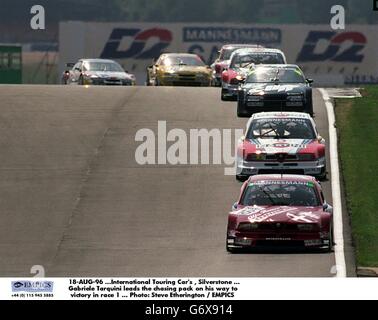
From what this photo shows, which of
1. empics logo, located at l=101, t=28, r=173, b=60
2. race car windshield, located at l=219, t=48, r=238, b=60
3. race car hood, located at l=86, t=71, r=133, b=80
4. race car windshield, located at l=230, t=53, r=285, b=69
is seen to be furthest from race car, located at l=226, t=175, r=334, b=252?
empics logo, located at l=101, t=28, r=173, b=60

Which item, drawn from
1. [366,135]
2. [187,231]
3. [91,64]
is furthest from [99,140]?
[91,64]

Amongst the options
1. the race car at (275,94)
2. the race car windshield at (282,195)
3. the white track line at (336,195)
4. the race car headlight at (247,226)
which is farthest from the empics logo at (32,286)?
the race car at (275,94)

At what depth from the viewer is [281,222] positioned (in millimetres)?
22906

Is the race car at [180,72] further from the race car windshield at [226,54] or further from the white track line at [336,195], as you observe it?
the white track line at [336,195]

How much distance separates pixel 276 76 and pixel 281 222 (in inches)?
586

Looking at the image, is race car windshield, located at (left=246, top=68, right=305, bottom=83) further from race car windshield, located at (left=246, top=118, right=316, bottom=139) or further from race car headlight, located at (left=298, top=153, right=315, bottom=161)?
race car headlight, located at (left=298, top=153, right=315, bottom=161)

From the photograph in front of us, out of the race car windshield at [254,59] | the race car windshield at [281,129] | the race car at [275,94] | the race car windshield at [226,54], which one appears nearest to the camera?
the race car windshield at [281,129]

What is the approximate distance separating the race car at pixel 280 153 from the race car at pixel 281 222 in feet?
18.0

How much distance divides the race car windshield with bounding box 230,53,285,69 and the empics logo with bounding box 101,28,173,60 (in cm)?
3635

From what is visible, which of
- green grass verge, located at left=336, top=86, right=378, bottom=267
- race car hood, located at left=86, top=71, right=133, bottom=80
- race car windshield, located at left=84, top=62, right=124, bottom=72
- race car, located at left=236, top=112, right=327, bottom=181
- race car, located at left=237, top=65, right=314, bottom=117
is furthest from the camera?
race car windshield, located at left=84, top=62, right=124, bottom=72

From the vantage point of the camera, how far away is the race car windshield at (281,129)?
30703mm

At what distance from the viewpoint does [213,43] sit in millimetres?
81375

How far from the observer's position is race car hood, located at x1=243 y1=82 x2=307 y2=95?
36344 millimetres
